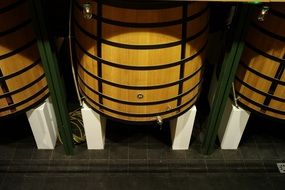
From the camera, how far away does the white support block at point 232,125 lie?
257 cm

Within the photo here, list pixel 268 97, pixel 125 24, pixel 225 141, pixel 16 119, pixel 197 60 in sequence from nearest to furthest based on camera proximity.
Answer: pixel 125 24 < pixel 197 60 < pixel 268 97 < pixel 225 141 < pixel 16 119

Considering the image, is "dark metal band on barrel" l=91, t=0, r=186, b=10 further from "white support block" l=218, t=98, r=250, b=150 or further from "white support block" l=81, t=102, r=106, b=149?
"white support block" l=218, t=98, r=250, b=150

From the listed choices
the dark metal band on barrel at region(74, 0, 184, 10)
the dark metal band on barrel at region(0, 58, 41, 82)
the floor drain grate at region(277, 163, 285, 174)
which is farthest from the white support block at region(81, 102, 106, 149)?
the floor drain grate at region(277, 163, 285, 174)

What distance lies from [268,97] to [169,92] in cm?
73

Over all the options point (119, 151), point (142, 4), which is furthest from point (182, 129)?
point (142, 4)

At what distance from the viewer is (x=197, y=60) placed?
6.79ft

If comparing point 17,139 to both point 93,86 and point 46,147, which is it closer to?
point 46,147

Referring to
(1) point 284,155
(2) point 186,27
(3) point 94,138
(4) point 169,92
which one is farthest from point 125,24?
(1) point 284,155

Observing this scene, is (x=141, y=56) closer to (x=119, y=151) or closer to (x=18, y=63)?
(x=18, y=63)

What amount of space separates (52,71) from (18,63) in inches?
8.9

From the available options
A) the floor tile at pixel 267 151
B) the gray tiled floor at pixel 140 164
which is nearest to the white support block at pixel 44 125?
the gray tiled floor at pixel 140 164

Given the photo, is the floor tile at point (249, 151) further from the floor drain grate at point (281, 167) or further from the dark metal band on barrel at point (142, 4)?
the dark metal band on barrel at point (142, 4)

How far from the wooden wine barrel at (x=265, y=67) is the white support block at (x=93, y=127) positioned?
1.15 m

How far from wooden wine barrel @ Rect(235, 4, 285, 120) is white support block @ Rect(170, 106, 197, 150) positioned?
1.36 feet
